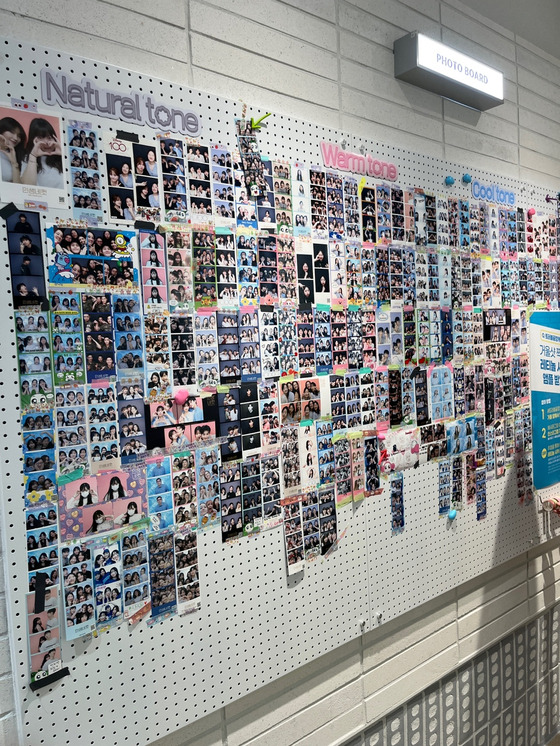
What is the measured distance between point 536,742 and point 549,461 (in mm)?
1353

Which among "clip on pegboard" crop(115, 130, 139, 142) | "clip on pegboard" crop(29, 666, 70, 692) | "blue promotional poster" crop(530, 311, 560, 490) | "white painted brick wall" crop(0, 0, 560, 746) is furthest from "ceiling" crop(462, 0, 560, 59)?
"clip on pegboard" crop(29, 666, 70, 692)

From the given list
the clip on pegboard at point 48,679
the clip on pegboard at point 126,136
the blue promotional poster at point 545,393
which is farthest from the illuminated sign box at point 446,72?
the clip on pegboard at point 48,679

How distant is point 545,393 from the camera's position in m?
2.42

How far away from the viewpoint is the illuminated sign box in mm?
1837

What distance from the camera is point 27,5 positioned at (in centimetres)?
114

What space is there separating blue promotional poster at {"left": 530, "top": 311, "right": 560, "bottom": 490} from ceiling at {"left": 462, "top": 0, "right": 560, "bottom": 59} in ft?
3.89

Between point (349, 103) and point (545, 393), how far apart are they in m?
1.44

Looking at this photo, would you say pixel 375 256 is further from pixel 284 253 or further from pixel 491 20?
pixel 491 20

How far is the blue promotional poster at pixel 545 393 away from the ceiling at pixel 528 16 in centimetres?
119

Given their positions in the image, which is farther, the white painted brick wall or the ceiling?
the ceiling

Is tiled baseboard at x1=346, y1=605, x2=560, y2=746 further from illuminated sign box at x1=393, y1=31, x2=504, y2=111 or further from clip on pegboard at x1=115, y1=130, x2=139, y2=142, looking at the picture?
illuminated sign box at x1=393, y1=31, x2=504, y2=111

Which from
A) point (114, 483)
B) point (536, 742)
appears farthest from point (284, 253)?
point (536, 742)

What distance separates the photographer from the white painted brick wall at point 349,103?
50.7 inches

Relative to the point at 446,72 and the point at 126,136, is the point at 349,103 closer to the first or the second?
the point at 446,72
